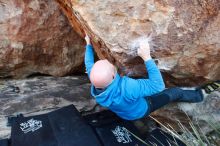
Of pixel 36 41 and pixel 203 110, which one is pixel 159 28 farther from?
pixel 36 41

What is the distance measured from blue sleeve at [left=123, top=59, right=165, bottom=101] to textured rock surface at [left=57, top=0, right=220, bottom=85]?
196mm

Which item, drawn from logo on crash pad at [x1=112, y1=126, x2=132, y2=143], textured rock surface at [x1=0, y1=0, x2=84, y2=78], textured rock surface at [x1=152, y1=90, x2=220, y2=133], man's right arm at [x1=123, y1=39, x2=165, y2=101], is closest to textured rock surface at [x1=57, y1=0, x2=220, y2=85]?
man's right arm at [x1=123, y1=39, x2=165, y2=101]

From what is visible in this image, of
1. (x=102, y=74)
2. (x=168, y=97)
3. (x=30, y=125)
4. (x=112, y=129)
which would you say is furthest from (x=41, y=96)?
(x=168, y=97)

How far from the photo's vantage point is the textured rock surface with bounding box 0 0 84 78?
4332 millimetres

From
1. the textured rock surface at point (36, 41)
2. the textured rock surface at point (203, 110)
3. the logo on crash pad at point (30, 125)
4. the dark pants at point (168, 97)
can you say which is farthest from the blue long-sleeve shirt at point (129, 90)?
the textured rock surface at point (36, 41)

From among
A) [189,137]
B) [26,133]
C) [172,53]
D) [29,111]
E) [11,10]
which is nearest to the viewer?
[189,137]

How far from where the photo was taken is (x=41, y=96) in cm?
420

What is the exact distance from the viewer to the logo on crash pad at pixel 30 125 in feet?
12.0

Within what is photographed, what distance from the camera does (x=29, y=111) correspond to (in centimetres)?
398

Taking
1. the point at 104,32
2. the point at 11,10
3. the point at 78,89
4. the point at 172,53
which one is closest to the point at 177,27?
the point at 172,53

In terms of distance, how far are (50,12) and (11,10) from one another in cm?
40

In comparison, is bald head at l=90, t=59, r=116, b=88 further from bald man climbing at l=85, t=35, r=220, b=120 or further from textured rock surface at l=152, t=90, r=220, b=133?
textured rock surface at l=152, t=90, r=220, b=133

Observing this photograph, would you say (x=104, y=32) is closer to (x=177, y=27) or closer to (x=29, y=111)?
(x=177, y=27)

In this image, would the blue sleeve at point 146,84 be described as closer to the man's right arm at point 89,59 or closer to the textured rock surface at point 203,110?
the man's right arm at point 89,59
